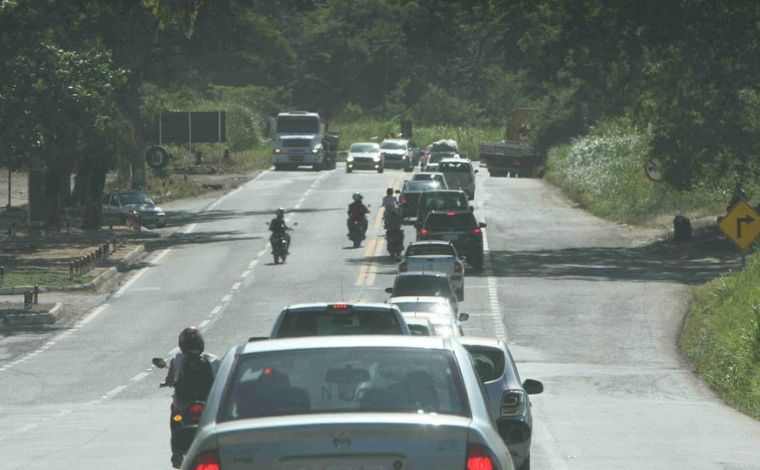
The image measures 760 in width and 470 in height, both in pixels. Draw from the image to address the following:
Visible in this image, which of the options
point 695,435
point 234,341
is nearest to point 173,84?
point 234,341

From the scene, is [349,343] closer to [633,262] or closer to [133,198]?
[633,262]

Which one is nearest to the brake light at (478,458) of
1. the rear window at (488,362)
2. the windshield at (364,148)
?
the rear window at (488,362)

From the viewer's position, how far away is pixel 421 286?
31.8 m

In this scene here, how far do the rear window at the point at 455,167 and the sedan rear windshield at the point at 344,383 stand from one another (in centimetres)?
6014

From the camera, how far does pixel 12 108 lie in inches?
1612

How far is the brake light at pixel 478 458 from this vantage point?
24.5 feet

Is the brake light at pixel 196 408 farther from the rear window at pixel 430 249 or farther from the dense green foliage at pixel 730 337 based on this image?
the rear window at pixel 430 249

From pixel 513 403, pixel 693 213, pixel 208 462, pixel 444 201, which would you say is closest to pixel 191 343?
pixel 513 403

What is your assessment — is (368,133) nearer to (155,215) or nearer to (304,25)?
(304,25)

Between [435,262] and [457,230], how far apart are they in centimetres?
718

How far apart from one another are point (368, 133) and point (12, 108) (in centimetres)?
8911

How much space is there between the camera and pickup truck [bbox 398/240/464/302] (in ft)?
121

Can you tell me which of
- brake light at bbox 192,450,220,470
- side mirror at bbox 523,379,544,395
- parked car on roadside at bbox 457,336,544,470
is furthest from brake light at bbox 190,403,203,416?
side mirror at bbox 523,379,544,395

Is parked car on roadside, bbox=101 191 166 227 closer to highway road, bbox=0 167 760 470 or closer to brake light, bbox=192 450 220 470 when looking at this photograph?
highway road, bbox=0 167 760 470
